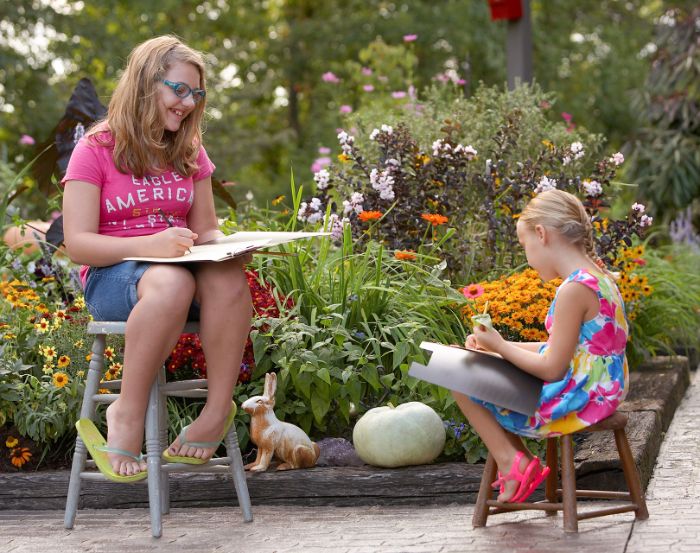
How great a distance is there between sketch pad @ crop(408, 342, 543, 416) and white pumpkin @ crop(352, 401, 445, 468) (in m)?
0.69

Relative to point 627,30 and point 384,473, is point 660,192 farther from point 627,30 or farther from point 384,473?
point 627,30

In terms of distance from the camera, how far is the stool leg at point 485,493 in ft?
10.2

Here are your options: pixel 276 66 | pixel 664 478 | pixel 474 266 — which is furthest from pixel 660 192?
pixel 276 66

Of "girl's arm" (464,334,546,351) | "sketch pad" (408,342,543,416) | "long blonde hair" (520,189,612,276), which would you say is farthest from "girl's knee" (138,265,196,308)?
"long blonde hair" (520,189,612,276)

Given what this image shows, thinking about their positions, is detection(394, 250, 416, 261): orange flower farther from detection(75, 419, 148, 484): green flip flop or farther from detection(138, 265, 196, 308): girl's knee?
detection(75, 419, 148, 484): green flip flop

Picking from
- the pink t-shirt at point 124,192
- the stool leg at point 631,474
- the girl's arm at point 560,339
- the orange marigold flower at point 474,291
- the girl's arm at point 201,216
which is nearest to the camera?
the girl's arm at point 560,339

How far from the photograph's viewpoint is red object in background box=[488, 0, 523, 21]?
301 inches

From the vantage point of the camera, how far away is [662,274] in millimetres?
6180

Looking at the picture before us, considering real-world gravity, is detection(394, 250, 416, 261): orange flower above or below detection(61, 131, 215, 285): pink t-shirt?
below

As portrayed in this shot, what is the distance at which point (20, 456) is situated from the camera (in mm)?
4020

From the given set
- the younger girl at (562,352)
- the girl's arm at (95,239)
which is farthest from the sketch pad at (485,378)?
the girl's arm at (95,239)

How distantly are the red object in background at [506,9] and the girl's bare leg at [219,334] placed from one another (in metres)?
4.94

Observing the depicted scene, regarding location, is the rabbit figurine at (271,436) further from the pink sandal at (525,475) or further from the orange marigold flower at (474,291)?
the pink sandal at (525,475)

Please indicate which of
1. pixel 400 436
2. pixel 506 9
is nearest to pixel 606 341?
pixel 400 436
